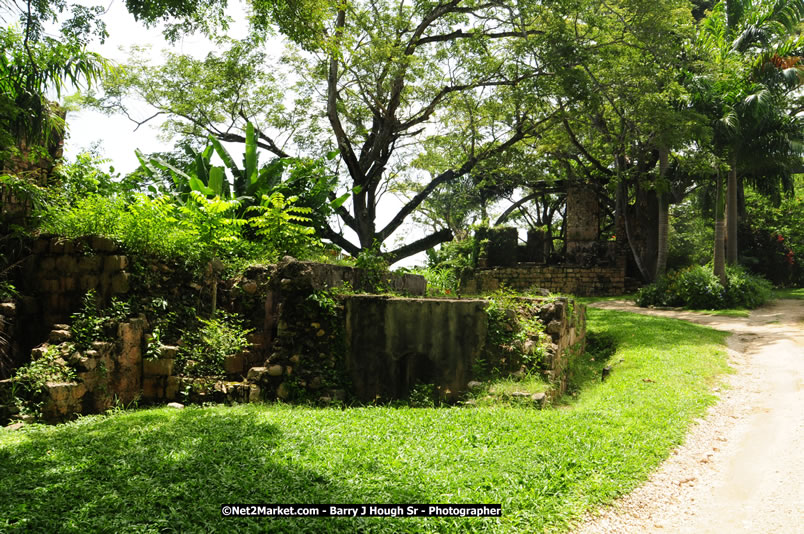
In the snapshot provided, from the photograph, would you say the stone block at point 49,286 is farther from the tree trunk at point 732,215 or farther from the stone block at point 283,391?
the tree trunk at point 732,215

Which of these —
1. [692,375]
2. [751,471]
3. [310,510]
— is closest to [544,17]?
[692,375]

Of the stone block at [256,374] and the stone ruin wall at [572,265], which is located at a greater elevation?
the stone ruin wall at [572,265]

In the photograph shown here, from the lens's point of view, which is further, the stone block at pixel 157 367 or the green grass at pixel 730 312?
the green grass at pixel 730 312

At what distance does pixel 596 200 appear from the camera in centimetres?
→ 2236

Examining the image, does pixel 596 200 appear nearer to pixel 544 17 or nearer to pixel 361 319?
pixel 544 17

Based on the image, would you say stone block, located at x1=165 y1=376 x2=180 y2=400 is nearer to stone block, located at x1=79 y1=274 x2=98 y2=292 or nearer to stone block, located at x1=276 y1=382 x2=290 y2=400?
stone block, located at x1=276 y1=382 x2=290 y2=400

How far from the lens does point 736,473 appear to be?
4449mm

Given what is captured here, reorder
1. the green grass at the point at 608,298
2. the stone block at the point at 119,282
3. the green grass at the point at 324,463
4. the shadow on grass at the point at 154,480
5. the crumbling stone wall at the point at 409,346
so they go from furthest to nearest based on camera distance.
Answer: the green grass at the point at 608,298, the crumbling stone wall at the point at 409,346, the stone block at the point at 119,282, the green grass at the point at 324,463, the shadow on grass at the point at 154,480

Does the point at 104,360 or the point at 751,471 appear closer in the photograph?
the point at 751,471

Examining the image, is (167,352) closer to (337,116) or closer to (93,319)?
(93,319)

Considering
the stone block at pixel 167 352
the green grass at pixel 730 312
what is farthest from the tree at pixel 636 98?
the stone block at pixel 167 352

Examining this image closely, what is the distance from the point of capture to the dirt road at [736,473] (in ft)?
11.7

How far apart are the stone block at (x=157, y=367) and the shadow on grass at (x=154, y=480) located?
4.24ft

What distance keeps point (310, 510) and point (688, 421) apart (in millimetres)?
4264
